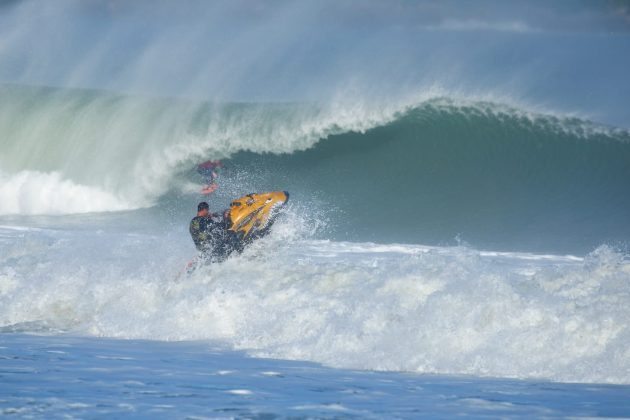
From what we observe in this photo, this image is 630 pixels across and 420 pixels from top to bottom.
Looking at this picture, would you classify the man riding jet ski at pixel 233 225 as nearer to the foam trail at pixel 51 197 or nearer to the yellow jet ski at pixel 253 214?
the yellow jet ski at pixel 253 214

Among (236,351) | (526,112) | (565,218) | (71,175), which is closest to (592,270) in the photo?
(236,351)

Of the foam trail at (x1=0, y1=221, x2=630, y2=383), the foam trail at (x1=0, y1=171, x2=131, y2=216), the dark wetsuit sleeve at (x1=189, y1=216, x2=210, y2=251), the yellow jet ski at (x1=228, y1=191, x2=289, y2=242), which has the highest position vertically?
the foam trail at (x1=0, y1=171, x2=131, y2=216)

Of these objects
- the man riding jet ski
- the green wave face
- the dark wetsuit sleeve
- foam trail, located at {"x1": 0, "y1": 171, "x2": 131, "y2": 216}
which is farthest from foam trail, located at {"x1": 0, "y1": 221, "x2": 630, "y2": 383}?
foam trail, located at {"x1": 0, "y1": 171, "x2": 131, "y2": 216}

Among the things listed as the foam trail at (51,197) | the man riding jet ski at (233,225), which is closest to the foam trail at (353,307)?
the man riding jet ski at (233,225)

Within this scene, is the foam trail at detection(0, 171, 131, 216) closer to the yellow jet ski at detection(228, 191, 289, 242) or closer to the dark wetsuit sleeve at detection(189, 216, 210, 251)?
the yellow jet ski at detection(228, 191, 289, 242)

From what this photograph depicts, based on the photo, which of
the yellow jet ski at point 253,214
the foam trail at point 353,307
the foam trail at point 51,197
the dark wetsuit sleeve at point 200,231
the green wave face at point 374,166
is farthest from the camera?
the foam trail at point 51,197

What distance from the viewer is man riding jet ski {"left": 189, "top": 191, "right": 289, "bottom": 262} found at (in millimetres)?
10969

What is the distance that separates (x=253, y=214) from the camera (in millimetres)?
11641

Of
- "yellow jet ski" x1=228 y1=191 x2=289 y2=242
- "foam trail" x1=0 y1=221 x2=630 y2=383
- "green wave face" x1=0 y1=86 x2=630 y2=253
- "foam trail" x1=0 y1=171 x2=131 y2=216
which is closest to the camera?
"foam trail" x1=0 y1=221 x2=630 y2=383

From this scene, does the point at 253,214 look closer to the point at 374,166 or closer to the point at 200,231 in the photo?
the point at 200,231

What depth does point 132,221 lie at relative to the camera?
19.7m

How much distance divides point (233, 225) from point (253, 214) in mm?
369

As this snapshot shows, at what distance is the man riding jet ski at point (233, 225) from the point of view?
11.0 metres

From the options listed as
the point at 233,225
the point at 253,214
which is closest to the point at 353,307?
the point at 233,225
